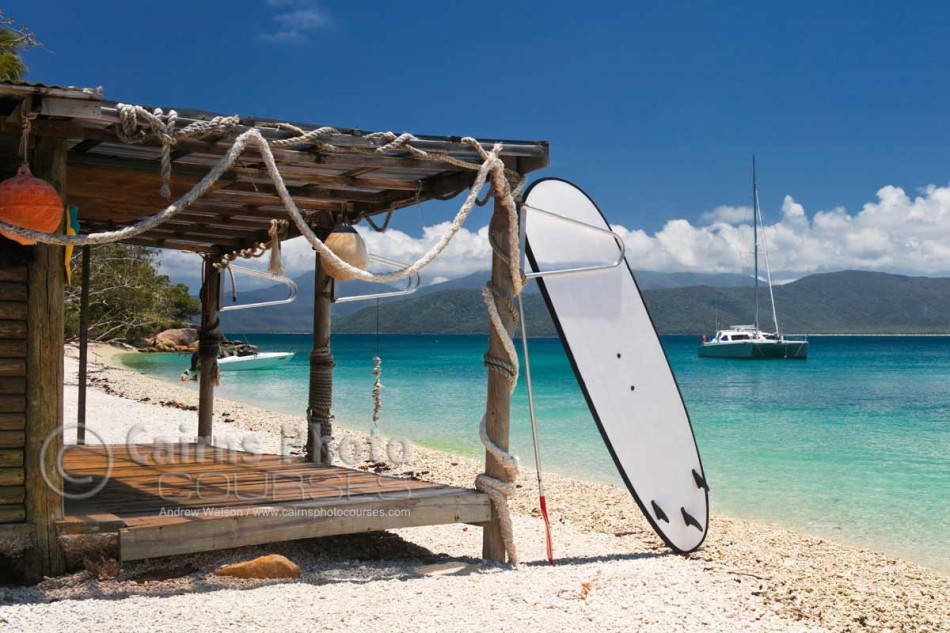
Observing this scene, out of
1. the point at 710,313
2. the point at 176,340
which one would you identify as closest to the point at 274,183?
the point at 176,340

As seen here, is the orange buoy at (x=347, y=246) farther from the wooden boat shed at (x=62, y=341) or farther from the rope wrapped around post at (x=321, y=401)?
the rope wrapped around post at (x=321, y=401)

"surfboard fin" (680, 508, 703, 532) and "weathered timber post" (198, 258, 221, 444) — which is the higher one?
"weathered timber post" (198, 258, 221, 444)

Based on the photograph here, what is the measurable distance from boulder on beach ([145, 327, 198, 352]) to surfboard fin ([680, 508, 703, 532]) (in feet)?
144

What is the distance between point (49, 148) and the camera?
163 inches

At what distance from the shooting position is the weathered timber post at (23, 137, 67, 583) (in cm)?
414

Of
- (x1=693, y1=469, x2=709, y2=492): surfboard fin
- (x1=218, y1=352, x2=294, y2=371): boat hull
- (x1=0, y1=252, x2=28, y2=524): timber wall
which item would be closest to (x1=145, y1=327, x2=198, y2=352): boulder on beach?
(x1=218, y1=352, x2=294, y2=371): boat hull

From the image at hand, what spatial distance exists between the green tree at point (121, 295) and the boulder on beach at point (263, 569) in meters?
18.6

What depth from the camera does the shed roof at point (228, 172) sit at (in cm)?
399

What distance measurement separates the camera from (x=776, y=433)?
750 inches

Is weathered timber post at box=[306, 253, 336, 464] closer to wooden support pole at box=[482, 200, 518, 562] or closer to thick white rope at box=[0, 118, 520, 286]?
wooden support pole at box=[482, 200, 518, 562]

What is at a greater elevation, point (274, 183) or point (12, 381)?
point (274, 183)

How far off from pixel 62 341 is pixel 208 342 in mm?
4500

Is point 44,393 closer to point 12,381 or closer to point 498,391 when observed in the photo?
point 12,381

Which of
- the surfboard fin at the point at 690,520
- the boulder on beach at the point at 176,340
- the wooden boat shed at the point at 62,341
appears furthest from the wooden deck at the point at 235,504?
the boulder on beach at the point at 176,340
